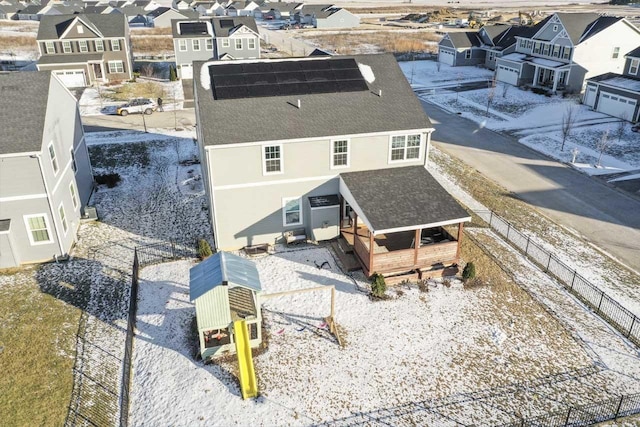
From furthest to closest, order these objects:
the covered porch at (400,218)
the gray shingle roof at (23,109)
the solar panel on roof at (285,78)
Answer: the solar panel on roof at (285,78)
the covered porch at (400,218)
the gray shingle roof at (23,109)

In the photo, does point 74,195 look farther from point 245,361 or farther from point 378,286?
point 378,286

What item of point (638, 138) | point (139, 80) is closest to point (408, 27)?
point (139, 80)

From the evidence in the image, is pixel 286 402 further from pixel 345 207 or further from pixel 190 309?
pixel 345 207

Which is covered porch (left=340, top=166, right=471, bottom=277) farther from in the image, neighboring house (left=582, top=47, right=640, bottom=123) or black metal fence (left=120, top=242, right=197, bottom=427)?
neighboring house (left=582, top=47, right=640, bottom=123)

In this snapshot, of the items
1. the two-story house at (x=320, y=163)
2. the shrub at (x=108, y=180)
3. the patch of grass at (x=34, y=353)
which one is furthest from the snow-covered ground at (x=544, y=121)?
the patch of grass at (x=34, y=353)

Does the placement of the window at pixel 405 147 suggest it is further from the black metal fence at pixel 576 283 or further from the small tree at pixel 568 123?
the small tree at pixel 568 123

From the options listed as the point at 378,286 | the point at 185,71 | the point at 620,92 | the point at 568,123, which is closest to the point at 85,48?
the point at 185,71

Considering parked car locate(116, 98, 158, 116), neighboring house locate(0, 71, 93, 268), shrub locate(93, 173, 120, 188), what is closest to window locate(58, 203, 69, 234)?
neighboring house locate(0, 71, 93, 268)
